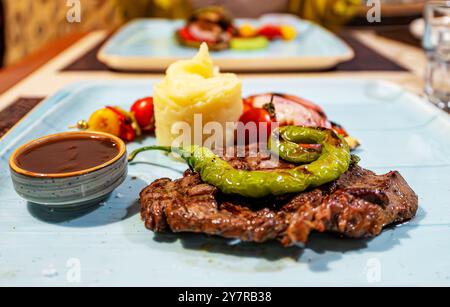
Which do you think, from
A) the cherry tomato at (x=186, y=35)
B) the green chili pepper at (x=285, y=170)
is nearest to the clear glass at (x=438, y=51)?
the green chili pepper at (x=285, y=170)

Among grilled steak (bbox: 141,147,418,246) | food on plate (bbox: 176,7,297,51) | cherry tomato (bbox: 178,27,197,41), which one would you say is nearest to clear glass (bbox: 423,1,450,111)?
food on plate (bbox: 176,7,297,51)

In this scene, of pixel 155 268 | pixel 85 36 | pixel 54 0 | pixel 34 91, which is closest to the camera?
pixel 155 268

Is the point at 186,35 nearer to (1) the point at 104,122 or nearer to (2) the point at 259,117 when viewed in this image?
(1) the point at 104,122

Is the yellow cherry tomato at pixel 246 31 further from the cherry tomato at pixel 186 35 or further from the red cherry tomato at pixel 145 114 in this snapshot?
the red cherry tomato at pixel 145 114

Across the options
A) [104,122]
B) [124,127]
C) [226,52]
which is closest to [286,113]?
[124,127]

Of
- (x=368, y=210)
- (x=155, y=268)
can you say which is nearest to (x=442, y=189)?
(x=368, y=210)
